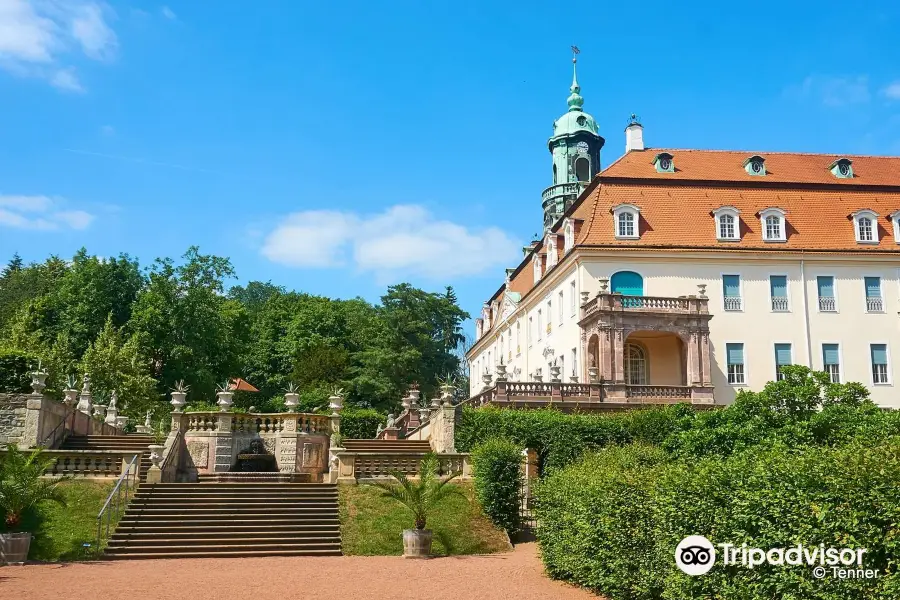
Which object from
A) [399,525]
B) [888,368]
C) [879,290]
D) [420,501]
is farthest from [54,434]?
[879,290]

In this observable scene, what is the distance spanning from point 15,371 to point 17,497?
517 inches

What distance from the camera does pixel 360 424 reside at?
43312 mm

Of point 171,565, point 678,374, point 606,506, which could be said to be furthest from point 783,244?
point 171,565

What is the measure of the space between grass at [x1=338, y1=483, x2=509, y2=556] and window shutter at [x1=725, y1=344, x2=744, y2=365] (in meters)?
20.2

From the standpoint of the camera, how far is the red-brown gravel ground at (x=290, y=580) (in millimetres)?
A: 13995

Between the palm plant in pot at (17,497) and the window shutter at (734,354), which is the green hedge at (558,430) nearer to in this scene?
the window shutter at (734,354)

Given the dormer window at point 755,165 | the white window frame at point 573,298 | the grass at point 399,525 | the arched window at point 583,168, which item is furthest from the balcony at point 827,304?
the grass at point 399,525

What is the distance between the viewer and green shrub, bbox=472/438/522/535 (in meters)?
21.6

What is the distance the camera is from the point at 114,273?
178ft

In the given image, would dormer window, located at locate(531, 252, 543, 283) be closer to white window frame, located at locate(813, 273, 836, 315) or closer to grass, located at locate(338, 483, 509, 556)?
white window frame, located at locate(813, 273, 836, 315)

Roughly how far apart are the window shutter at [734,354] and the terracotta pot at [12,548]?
30787mm

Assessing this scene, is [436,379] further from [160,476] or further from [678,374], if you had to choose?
[160,476]

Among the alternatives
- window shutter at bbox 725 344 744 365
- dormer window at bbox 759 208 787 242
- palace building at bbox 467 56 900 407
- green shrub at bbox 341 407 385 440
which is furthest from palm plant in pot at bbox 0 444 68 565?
dormer window at bbox 759 208 787 242

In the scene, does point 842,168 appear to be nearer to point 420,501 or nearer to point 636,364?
point 636,364
